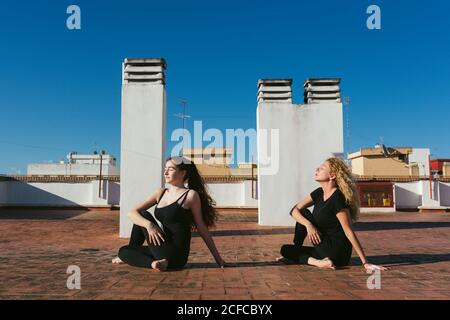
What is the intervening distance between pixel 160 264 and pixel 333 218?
2.21m

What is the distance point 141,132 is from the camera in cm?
973

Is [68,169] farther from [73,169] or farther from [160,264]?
[160,264]

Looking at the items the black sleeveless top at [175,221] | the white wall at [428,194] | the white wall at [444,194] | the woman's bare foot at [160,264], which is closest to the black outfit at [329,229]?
the black sleeveless top at [175,221]

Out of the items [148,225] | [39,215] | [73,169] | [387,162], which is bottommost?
[39,215]

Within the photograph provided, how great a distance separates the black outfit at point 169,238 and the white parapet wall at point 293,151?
23.5 ft

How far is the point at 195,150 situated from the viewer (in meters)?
53.6

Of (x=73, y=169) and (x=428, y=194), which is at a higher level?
(x=73, y=169)

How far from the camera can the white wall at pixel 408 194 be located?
2470 cm

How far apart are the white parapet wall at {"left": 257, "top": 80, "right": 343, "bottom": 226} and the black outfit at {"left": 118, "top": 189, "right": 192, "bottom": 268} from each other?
23.5 ft

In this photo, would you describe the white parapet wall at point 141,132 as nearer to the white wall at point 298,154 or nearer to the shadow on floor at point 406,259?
the white wall at point 298,154

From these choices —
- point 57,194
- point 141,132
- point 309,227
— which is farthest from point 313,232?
point 57,194

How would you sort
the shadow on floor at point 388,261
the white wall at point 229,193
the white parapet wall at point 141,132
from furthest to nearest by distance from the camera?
the white wall at point 229,193, the white parapet wall at point 141,132, the shadow on floor at point 388,261
